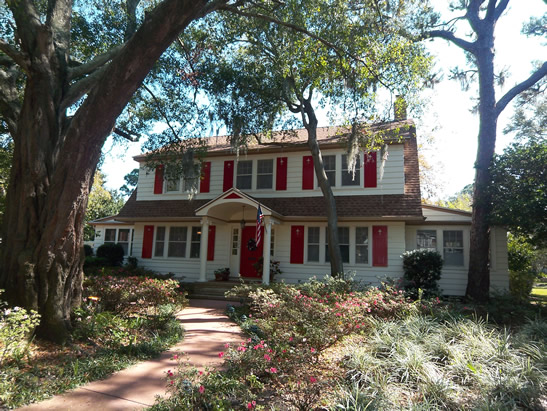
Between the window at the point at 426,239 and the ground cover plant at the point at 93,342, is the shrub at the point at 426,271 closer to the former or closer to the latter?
the window at the point at 426,239

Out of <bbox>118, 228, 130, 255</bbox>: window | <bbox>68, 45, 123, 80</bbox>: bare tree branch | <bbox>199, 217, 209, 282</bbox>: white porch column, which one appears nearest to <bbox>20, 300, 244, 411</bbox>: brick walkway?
<bbox>68, 45, 123, 80</bbox>: bare tree branch

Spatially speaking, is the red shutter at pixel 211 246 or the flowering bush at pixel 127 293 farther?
the red shutter at pixel 211 246

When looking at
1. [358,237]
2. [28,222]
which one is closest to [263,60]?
[358,237]

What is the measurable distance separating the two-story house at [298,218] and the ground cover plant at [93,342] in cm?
518

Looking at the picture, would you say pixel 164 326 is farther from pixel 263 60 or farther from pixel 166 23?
pixel 263 60

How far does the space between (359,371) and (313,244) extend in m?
9.05

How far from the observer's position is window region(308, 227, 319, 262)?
13031 millimetres

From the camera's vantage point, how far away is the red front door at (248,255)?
45.4 ft

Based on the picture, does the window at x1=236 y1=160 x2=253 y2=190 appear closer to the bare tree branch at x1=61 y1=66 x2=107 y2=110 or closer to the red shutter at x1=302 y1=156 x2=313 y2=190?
the red shutter at x1=302 y1=156 x2=313 y2=190

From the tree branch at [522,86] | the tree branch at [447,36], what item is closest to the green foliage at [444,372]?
the tree branch at [522,86]

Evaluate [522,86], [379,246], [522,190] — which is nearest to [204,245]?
[379,246]

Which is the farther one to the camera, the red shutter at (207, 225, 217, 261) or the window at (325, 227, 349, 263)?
the red shutter at (207, 225, 217, 261)

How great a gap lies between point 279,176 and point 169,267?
6158 millimetres

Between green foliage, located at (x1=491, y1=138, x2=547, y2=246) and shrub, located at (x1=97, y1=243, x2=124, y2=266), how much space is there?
14.7 metres
